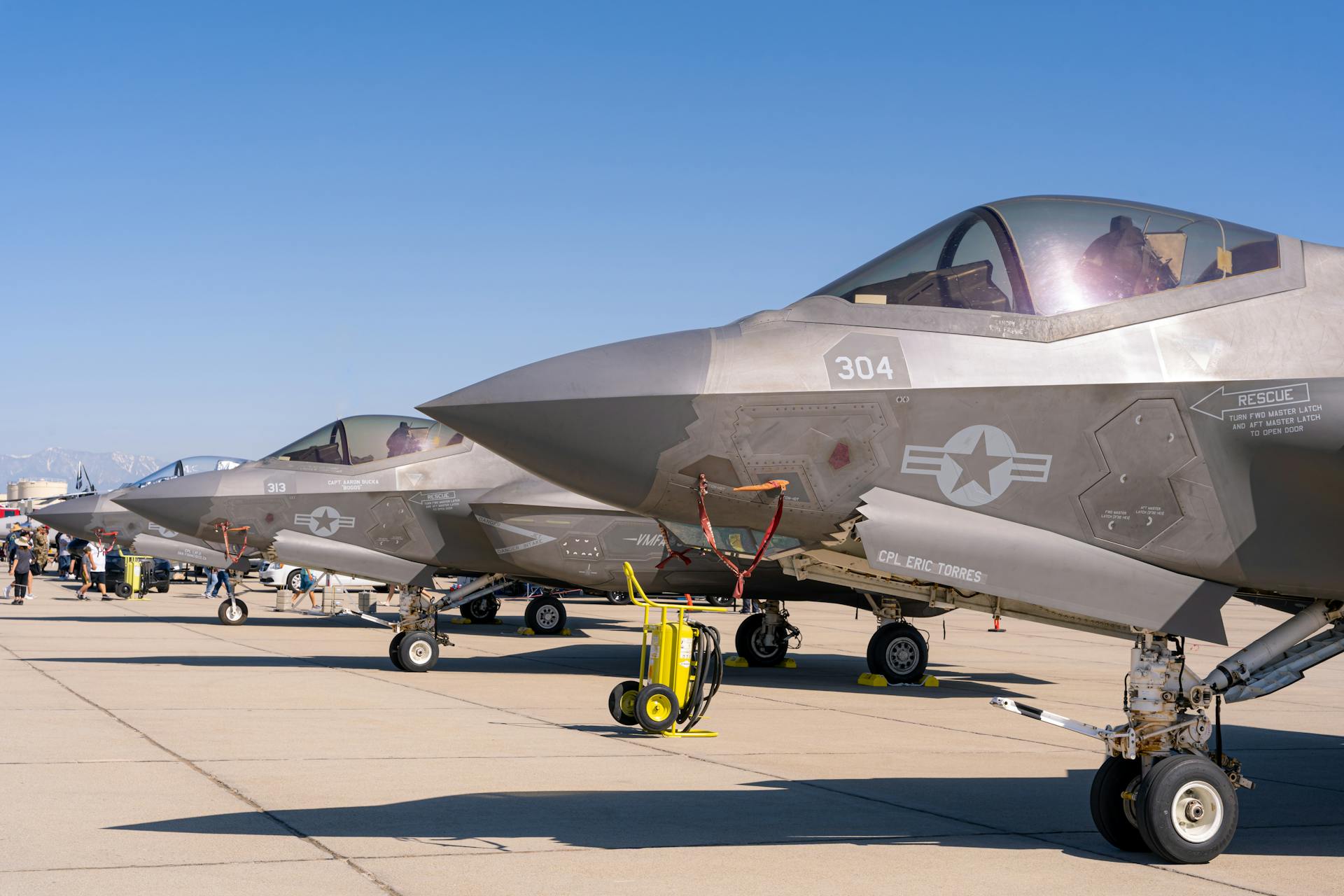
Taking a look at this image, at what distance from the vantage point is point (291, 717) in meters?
11.0

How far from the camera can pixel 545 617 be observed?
23.3m

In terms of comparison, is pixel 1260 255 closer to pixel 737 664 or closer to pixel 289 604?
pixel 737 664

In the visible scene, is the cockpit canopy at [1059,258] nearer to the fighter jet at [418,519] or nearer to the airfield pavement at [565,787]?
the airfield pavement at [565,787]

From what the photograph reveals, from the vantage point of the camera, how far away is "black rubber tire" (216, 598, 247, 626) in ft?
79.2

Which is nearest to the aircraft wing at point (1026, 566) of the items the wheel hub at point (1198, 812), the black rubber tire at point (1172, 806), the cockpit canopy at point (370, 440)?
the black rubber tire at point (1172, 806)

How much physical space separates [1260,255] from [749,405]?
2.58 meters

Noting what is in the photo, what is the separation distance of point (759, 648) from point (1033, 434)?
1277cm

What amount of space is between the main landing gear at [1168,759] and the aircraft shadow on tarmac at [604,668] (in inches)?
323

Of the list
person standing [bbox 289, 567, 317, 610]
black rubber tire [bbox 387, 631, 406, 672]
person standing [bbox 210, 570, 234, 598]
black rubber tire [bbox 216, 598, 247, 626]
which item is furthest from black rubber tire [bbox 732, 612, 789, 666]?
person standing [bbox 289, 567, 317, 610]

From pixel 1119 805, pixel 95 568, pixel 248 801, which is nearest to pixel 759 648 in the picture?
pixel 248 801

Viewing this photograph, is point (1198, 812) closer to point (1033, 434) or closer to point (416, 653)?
point (1033, 434)

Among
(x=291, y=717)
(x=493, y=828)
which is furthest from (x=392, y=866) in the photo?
(x=291, y=717)

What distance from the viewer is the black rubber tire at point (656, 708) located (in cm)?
1052

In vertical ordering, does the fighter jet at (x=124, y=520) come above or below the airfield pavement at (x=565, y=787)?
above
